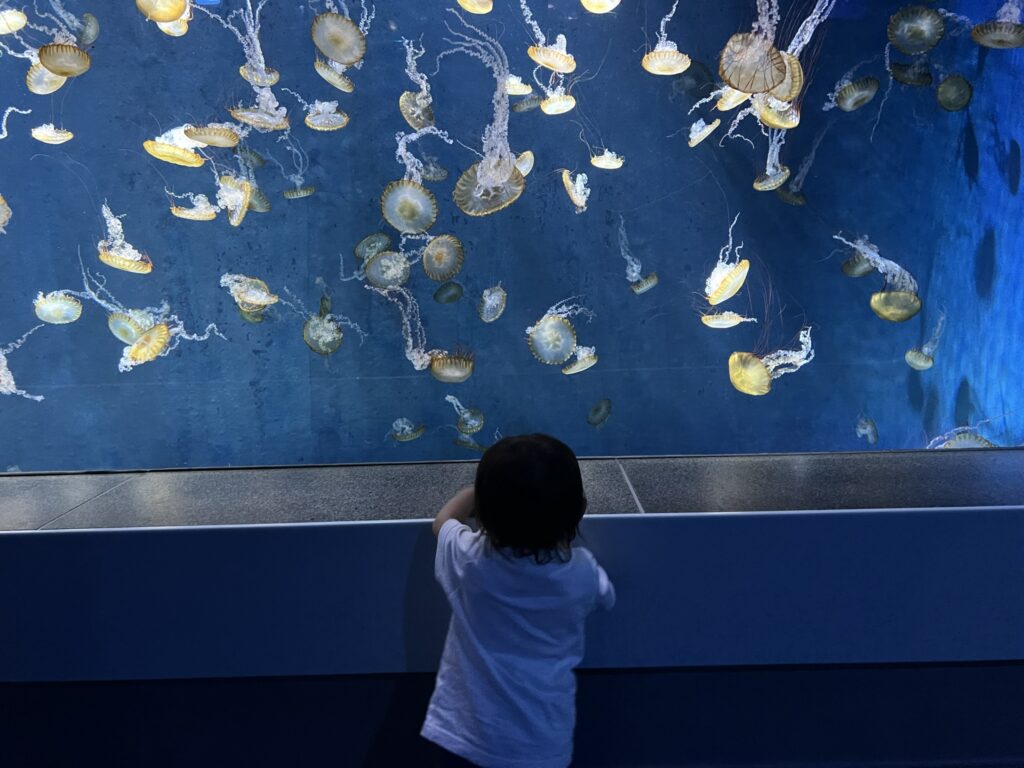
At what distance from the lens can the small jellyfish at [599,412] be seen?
3818 millimetres

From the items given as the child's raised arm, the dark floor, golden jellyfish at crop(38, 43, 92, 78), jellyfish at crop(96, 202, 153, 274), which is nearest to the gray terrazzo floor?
the child's raised arm

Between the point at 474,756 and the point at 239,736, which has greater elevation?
the point at 474,756

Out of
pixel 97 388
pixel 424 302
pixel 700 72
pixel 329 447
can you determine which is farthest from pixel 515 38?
pixel 97 388

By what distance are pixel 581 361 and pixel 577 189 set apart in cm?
84

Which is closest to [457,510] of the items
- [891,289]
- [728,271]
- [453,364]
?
[453,364]

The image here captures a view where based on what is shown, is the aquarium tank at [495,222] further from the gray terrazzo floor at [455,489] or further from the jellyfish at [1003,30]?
the gray terrazzo floor at [455,489]

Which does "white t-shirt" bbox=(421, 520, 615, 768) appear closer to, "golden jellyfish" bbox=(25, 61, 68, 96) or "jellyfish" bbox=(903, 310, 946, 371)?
"jellyfish" bbox=(903, 310, 946, 371)

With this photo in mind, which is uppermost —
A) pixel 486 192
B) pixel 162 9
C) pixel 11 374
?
pixel 162 9

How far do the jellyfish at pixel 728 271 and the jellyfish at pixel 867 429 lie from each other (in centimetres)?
94

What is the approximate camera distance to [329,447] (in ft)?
12.4

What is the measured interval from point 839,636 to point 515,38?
3.13 m

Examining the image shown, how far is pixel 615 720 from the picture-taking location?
1.47 metres

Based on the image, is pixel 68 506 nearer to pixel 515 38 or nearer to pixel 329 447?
pixel 329 447

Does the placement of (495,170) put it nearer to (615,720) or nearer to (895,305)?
(895,305)
